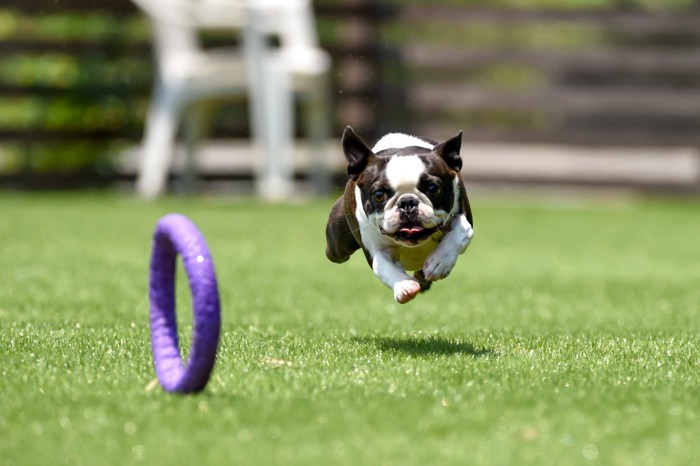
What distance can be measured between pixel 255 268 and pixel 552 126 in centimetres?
730

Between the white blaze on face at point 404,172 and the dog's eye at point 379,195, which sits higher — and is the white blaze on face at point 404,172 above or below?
above

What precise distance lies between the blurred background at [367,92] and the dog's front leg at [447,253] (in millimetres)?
7216

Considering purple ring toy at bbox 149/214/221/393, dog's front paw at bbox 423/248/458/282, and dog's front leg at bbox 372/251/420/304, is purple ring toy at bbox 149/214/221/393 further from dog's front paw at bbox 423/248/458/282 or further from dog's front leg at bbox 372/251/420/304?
dog's front paw at bbox 423/248/458/282

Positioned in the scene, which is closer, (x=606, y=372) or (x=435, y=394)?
(x=435, y=394)

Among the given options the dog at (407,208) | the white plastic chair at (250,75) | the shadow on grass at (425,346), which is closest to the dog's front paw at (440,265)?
the dog at (407,208)

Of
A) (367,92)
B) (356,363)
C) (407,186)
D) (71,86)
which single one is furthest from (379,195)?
(71,86)

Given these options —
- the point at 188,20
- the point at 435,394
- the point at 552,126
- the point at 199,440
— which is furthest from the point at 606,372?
the point at 552,126

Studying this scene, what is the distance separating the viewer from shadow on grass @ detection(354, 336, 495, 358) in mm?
3463

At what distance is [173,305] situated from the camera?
3.12m

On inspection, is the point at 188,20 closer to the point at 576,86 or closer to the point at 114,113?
the point at 114,113

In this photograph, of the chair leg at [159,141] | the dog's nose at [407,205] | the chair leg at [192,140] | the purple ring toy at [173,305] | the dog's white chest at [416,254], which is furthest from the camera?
the chair leg at [192,140]

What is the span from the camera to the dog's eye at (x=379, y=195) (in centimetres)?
335

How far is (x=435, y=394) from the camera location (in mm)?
2818

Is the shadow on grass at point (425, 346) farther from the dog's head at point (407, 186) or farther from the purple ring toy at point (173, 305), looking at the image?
the purple ring toy at point (173, 305)
